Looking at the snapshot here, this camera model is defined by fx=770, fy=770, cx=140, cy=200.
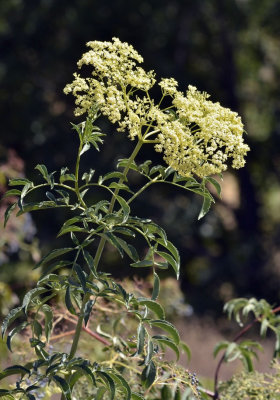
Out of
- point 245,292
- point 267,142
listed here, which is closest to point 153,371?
point 245,292

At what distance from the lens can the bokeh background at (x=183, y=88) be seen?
5301 mm

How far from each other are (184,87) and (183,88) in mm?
46

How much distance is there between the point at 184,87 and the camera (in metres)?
5.12

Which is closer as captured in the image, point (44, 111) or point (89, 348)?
point (89, 348)

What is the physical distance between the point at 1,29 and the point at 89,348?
4096 millimetres

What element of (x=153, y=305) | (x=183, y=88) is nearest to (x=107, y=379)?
(x=153, y=305)

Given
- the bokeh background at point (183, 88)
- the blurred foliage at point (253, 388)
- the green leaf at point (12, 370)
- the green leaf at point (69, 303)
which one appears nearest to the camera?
the green leaf at point (69, 303)

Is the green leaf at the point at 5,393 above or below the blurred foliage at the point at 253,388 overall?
below

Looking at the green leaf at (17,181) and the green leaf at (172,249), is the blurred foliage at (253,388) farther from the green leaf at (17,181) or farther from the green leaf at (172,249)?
the green leaf at (17,181)

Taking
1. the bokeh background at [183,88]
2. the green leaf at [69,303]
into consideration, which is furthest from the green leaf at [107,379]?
the bokeh background at [183,88]

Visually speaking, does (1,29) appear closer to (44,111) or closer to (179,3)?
(44,111)

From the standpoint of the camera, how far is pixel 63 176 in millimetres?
1217

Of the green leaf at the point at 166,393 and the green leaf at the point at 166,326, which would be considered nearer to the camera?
the green leaf at the point at 166,326

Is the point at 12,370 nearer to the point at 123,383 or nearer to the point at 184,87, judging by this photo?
the point at 123,383
